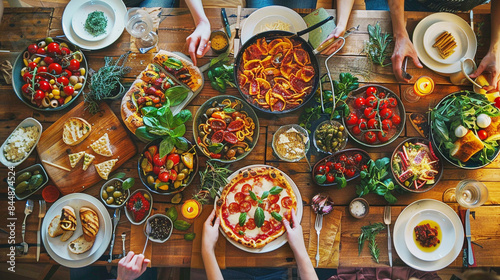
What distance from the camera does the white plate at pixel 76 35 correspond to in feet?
8.00

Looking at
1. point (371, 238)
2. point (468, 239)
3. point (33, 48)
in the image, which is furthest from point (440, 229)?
point (33, 48)

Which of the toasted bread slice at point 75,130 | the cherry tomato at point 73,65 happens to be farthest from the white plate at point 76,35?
the toasted bread slice at point 75,130

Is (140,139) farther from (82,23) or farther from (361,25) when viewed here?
(361,25)

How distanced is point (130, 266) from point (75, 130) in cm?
110

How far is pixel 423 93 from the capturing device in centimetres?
235

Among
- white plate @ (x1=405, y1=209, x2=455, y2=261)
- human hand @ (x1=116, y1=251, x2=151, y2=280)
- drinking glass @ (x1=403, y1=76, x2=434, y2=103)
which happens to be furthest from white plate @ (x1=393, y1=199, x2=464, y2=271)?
human hand @ (x1=116, y1=251, x2=151, y2=280)

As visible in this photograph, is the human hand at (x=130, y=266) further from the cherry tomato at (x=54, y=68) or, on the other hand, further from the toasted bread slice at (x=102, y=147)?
the cherry tomato at (x=54, y=68)

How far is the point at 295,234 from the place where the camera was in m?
2.21

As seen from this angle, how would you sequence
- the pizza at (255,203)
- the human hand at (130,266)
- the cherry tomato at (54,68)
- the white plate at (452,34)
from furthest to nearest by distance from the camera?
the white plate at (452,34) → the cherry tomato at (54,68) → the pizza at (255,203) → the human hand at (130,266)

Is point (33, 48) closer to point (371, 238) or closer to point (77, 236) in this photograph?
point (77, 236)

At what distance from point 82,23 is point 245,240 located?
85.3 inches

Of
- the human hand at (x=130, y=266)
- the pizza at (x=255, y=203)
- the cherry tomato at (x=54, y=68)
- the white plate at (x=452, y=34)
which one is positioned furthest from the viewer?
the white plate at (x=452, y=34)

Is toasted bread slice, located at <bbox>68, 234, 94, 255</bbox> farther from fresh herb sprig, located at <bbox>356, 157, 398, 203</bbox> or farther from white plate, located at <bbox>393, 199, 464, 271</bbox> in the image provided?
white plate, located at <bbox>393, 199, 464, 271</bbox>

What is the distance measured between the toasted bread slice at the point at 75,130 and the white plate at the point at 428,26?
271 cm
